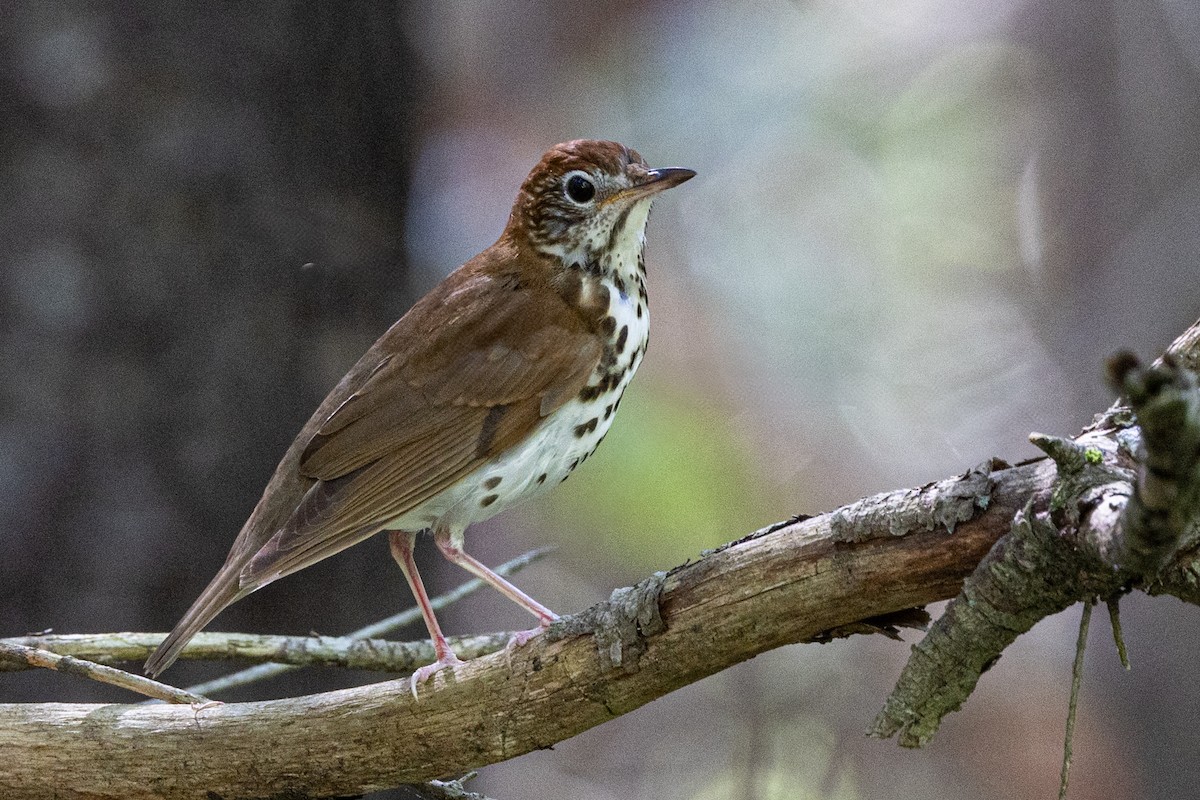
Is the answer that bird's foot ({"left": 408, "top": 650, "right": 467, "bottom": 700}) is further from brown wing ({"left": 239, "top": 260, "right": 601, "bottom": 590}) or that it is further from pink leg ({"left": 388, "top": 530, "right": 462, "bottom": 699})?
brown wing ({"left": 239, "top": 260, "right": 601, "bottom": 590})

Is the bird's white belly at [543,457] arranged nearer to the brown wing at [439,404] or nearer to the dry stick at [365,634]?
the brown wing at [439,404]

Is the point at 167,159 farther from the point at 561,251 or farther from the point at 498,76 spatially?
the point at 498,76

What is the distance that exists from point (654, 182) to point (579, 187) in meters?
0.22

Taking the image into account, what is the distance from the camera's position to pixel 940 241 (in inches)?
303

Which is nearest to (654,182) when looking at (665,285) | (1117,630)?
(1117,630)

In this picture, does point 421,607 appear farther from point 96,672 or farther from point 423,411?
point 96,672

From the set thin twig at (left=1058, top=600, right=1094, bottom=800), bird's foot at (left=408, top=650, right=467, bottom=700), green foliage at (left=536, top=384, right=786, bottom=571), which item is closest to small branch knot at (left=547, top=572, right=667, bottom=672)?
bird's foot at (left=408, top=650, right=467, bottom=700)

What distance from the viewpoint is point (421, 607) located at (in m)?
3.28

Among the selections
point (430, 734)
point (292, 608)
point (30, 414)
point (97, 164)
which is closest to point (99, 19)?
point (97, 164)

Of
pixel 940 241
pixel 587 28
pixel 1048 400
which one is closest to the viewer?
pixel 1048 400

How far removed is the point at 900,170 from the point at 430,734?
19.6ft

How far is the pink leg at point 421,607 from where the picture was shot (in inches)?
104

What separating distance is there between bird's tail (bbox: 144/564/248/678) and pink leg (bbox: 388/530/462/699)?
464 mm

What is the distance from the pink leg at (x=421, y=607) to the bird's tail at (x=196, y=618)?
46 cm
